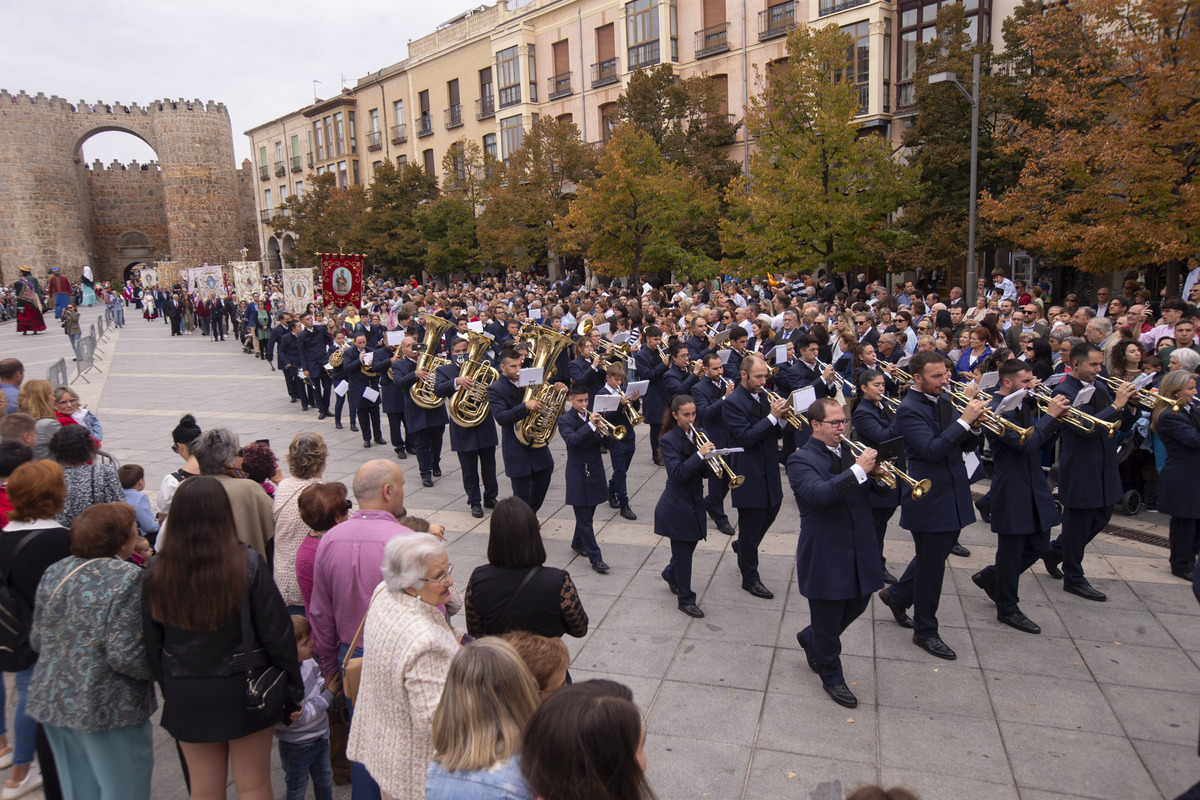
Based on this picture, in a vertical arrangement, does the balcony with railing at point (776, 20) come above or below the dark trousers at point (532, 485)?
above

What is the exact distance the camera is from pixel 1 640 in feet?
13.3

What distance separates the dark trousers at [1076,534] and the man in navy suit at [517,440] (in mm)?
4620

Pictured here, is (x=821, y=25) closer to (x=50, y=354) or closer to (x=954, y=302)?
(x=954, y=302)

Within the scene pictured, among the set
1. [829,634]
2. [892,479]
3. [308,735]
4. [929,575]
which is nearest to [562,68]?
[929,575]

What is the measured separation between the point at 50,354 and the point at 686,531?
988 inches

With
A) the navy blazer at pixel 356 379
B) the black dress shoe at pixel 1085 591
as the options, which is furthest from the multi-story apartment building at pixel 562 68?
the black dress shoe at pixel 1085 591

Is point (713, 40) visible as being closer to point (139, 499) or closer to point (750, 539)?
point (750, 539)

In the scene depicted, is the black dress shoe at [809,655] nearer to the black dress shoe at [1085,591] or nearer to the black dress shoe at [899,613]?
the black dress shoe at [899,613]

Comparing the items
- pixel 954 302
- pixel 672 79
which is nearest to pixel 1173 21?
pixel 954 302

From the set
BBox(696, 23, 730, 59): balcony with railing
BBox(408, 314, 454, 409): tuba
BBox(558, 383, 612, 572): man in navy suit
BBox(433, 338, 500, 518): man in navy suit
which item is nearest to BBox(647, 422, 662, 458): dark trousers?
BBox(433, 338, 500, 518): man in navy suit

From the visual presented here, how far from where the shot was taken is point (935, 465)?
18.4 ft

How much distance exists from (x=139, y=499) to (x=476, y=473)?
153 inches

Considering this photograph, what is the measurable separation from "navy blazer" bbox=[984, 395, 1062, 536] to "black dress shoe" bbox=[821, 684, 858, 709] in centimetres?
181

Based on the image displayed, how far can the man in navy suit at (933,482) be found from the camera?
214 inches
